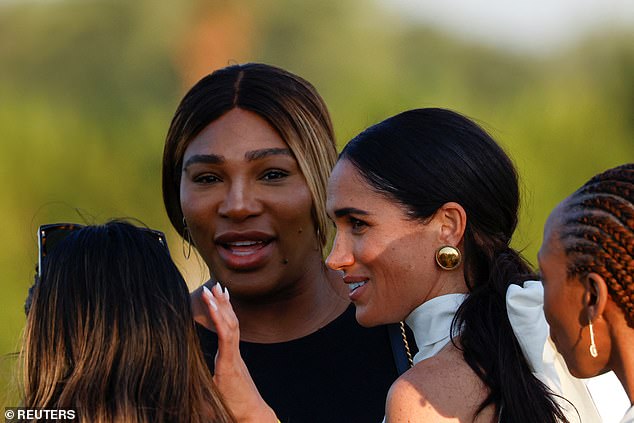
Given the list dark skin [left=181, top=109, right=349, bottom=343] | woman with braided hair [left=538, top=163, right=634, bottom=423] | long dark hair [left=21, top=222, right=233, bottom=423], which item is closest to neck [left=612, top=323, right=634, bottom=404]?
woman with braided hair [left=538, top=163, right=634, bottom=423]

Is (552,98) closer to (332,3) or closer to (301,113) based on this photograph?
(332,3)

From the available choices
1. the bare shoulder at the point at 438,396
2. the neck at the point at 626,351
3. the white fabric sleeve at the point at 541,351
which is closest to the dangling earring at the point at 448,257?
the white fabric sleeve at the point at 541,351

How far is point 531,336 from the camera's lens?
110 inches

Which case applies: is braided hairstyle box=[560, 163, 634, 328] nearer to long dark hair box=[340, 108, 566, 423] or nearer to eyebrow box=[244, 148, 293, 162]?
long dark hair box=[340, 108, 566, 423]

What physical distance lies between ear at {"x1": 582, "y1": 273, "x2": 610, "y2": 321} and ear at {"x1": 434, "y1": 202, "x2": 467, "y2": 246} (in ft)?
2.36

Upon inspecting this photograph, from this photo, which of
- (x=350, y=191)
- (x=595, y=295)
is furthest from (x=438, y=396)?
(x=350, y=191)

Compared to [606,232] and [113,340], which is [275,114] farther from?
[606,232]

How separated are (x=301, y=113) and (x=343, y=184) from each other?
2.57 feet

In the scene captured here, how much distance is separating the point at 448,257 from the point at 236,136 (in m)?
1.09

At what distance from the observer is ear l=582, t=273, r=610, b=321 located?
7.41 ft

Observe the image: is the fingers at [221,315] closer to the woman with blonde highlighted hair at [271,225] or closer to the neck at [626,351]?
the woman with blonde highlighted hair at [271,225]

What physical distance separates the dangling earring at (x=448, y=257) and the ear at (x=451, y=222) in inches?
1.0

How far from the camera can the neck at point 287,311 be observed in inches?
156

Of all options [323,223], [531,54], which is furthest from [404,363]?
[531,54]
